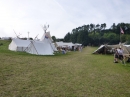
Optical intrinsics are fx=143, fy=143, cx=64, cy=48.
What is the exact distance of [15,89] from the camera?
14.7ft

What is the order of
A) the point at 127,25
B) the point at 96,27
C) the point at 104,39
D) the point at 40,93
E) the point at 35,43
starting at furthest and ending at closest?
the point at 96,27 → the point at 127,25 → the point at 104,39 → the point at 35,43 → the point at 40,93

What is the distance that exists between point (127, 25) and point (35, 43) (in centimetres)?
8047

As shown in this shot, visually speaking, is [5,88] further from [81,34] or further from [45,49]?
[81,34]

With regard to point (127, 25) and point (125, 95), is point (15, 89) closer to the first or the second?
point (125, 95)

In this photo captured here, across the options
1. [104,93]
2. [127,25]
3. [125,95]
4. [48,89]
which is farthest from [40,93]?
[127,25]

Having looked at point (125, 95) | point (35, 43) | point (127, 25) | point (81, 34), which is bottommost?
point (125, 95)

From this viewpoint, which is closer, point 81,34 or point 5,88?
point 5,88

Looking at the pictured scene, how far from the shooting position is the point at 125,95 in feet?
14.8

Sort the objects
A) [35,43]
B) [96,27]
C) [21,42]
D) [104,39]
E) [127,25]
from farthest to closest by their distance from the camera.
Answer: [96,27] → [127,25] → [104,39] → [21,42] → [35,43]

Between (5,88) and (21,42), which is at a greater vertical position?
(21,42)

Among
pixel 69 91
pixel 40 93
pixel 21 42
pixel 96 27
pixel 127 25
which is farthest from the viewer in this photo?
pixel 96 27

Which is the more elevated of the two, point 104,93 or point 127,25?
point 127,25

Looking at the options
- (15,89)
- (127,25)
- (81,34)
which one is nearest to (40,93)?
(15,89)

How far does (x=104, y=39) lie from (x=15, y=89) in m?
80.9
